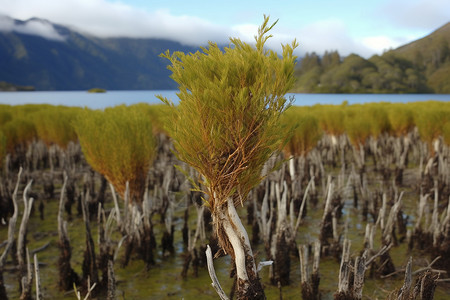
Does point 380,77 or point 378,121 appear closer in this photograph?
point 378,121

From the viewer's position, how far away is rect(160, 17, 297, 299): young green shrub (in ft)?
10.9

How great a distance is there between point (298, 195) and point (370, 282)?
4.04m

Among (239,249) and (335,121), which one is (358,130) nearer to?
(335,121)

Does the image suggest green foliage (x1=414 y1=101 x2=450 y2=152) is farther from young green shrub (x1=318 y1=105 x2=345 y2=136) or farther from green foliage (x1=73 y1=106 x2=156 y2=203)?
green foliage (x1=73 y1=106 x2=156 y2=203)

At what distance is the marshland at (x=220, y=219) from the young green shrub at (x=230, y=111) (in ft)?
0.04

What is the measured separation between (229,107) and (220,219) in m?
1.15

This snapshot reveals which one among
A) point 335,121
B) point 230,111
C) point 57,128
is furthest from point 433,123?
point 57,128

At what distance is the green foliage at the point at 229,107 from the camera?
10.9 ft

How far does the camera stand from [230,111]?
334cm

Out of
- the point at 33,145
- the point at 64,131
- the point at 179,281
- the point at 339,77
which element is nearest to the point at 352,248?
the point at 179,281

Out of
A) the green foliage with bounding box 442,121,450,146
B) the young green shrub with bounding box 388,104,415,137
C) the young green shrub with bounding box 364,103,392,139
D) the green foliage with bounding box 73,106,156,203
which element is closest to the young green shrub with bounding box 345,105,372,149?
the young green shrub with bounding box 364,103,392,139

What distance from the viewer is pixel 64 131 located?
13.6 metres

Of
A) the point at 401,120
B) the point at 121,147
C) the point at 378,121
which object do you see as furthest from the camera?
the point at 378,121

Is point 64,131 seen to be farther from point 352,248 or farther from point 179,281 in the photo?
point 352,248
